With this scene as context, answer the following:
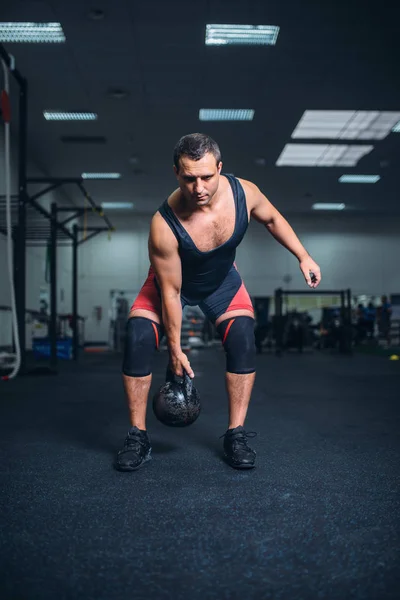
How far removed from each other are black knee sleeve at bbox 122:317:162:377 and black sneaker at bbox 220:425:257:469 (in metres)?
0.34

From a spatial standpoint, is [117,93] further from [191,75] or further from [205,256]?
[205,256]

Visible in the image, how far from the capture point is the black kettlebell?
5.08 ft

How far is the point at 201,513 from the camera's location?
1.13m

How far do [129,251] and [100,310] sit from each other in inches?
64.6

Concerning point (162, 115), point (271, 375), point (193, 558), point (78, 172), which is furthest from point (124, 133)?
point (193, 558)

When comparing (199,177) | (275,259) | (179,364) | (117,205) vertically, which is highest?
(117,205)

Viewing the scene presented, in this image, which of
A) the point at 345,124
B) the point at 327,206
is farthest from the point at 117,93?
the point at 327,206

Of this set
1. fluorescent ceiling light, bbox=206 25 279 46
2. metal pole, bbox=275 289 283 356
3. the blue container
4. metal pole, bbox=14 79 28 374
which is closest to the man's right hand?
metal pole, bbox=14 79 28 374

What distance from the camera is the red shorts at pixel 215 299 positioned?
5.52 ft

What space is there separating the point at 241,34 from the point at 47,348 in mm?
4312

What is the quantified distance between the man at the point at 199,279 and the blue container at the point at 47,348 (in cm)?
522

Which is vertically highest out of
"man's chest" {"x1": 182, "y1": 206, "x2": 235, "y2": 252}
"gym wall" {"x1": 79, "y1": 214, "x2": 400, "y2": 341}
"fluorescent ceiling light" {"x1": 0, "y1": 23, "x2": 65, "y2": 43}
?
"fluorescent ceiling light" {"x1": 0, "y1": 23, "x2": 65, "y2": 43}

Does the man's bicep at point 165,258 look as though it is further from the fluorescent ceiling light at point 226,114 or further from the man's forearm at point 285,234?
the fluorescent ceiling light at point 226,114

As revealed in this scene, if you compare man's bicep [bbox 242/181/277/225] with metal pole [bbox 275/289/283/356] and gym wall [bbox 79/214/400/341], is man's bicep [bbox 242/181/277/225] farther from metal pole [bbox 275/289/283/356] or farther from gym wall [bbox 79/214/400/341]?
gym wall [bbox 79/214/400/341]
